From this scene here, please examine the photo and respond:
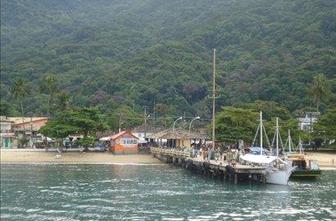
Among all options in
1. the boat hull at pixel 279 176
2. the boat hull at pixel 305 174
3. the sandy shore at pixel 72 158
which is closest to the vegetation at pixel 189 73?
the sandy shore at pixel 72 158

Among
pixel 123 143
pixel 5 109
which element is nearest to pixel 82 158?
pixel 123 143

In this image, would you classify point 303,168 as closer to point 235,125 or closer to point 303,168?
point 303,168

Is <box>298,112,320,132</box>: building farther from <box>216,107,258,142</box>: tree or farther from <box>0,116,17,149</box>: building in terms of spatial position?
<box>0,116,17,149</box>: building

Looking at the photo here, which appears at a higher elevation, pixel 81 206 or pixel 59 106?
pixel 59 106

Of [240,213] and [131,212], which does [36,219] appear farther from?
[240,213]

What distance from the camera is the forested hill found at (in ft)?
408

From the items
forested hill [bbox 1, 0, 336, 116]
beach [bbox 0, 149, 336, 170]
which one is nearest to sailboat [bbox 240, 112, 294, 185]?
beach [bbox 0, 149, 336, 170]

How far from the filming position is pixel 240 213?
1425 inches

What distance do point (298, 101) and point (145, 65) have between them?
40.2m

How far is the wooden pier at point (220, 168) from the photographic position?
51.5 m

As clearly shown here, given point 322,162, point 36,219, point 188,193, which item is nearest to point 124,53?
point 322,162

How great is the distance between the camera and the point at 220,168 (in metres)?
55.3

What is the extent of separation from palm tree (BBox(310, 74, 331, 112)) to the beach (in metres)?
22.9

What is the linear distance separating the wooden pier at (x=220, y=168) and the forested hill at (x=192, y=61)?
48.6 metres
